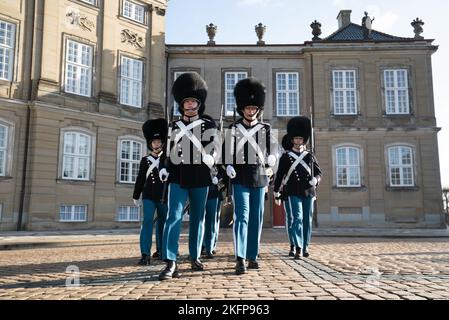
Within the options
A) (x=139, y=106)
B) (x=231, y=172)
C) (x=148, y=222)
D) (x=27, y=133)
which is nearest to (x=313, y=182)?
(x=231, y=172)

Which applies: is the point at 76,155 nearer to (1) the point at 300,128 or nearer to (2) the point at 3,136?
(2) the point at 3,136

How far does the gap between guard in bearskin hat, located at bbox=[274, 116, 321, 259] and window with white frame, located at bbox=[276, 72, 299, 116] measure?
16.2 m

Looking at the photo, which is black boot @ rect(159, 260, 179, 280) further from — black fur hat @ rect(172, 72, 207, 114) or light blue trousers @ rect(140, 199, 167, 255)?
black fur hat @ rect(172, 72, 207, 114)

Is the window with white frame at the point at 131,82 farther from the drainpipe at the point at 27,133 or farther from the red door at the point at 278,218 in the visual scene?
the red door at the point at 278,218

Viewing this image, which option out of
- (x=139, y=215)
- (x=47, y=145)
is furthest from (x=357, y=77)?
(x=47, y=145)

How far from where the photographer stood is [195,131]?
17.8 feet

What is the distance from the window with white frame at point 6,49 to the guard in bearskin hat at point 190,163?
14.2 metres

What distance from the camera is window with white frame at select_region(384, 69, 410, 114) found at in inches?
912

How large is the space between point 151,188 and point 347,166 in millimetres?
17436

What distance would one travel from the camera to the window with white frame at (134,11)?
2104 centimetres

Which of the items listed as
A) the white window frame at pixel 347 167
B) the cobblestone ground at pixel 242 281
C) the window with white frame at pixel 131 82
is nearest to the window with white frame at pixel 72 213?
the window with white frame at pixel 131 82

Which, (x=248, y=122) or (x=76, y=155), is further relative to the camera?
(x=76, y=155)

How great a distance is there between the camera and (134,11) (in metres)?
21.4
